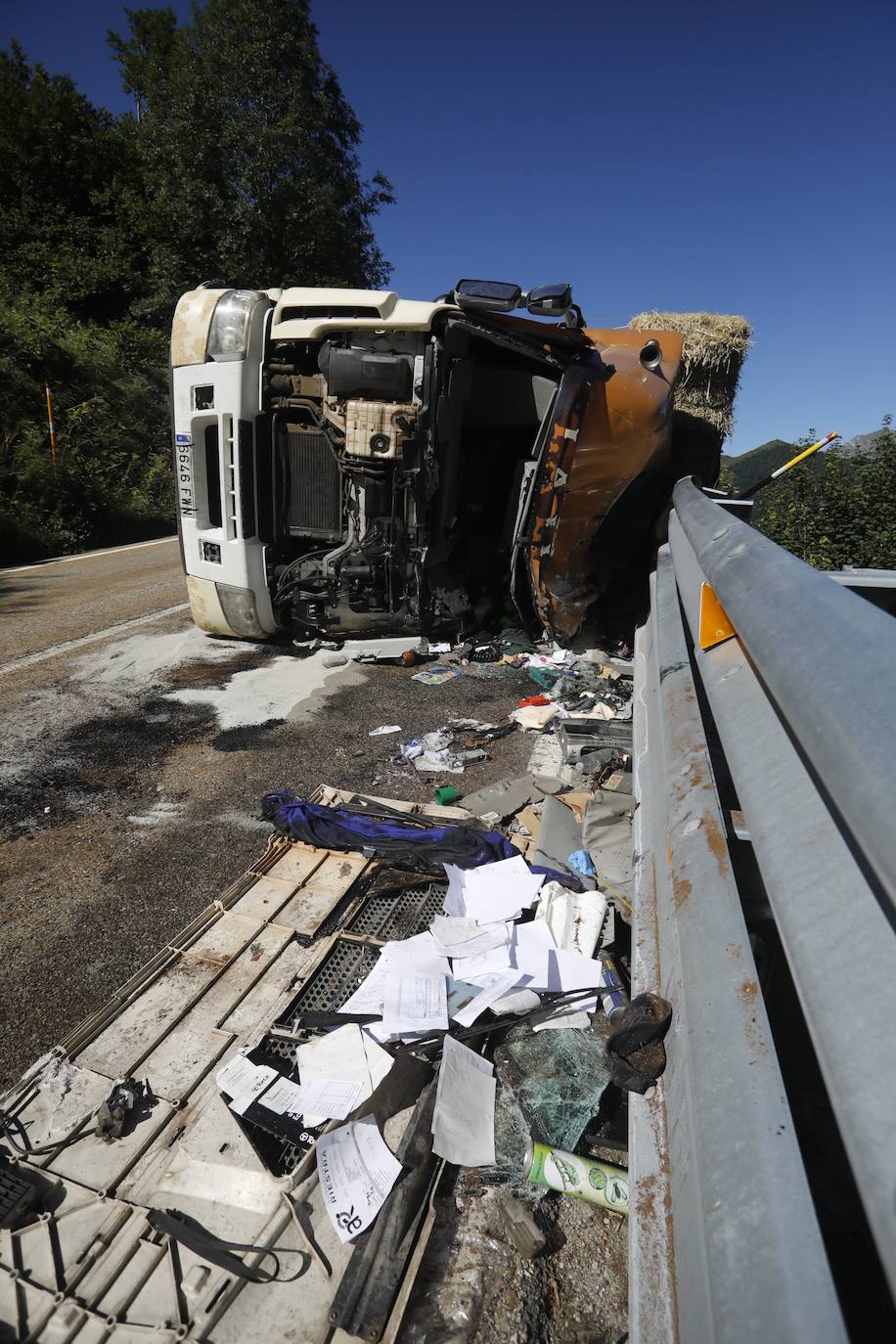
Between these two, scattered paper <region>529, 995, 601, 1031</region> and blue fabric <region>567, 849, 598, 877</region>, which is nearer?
scattered paper <region>529, 995, 601, 1031</region>

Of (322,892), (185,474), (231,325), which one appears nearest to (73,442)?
(185,474)

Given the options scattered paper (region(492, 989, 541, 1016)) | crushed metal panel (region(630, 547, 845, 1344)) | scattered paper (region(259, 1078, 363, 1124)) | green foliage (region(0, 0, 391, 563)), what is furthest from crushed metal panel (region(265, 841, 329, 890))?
green foliage (region(0, 0, 391, 563))

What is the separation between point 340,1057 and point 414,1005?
0.25m

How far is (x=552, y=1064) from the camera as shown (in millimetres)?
1799

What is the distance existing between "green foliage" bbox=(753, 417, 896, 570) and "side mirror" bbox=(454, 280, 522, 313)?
14.4 ft

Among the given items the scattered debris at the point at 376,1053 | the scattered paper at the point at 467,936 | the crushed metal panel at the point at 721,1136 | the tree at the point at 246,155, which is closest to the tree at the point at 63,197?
the tree at the point at 246,155

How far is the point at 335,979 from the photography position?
216 centimetres

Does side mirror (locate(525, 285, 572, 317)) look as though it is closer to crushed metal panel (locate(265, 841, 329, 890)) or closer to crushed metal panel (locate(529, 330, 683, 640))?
crushed metal panel (locate(529, 330, 683, 640))

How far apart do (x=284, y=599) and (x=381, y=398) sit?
1.75 m

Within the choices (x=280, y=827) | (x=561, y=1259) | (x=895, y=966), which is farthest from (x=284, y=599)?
(x=895, y=966)

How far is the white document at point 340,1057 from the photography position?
179 centimetres

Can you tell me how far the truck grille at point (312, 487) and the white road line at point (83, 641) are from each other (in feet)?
6.83

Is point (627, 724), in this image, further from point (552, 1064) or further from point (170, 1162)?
point (170, 1162)

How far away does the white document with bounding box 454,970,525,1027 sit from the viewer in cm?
193
